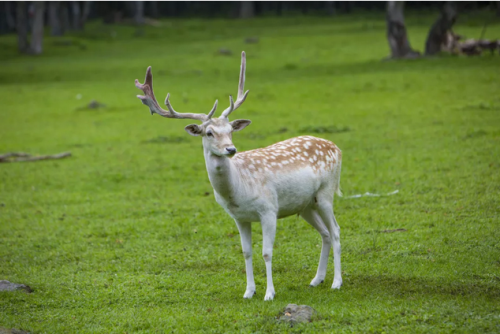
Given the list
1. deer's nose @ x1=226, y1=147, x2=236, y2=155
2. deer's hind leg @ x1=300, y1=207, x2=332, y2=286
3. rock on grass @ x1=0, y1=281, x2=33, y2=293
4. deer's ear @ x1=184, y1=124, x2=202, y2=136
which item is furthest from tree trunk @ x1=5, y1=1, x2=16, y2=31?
deer's nose @ x1=226, y1=147, x2=236, y2=155

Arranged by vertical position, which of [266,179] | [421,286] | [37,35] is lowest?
[37,35]

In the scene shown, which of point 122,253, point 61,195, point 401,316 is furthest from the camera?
point 61,195

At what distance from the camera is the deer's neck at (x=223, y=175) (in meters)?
6.44

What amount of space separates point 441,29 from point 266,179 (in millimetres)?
21776

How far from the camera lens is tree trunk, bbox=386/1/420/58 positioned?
2573 cm

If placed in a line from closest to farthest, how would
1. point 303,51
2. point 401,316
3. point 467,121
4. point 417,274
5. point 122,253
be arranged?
point 401,316 < point 417,274 < point 122,253 < point 467,121 < point 303,51

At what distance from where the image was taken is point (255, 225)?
391 inches

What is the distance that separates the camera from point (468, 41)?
1045 inches

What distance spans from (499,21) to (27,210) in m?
31.0

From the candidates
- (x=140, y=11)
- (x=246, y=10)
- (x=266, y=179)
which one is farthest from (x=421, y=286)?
(x=246, y=10)

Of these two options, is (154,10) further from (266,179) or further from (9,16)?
(266,179)

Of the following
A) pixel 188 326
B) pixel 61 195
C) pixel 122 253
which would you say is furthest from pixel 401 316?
pixel 61 195

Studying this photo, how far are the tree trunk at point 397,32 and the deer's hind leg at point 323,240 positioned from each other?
20.0 m

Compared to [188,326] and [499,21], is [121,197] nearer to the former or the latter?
[188,326]
